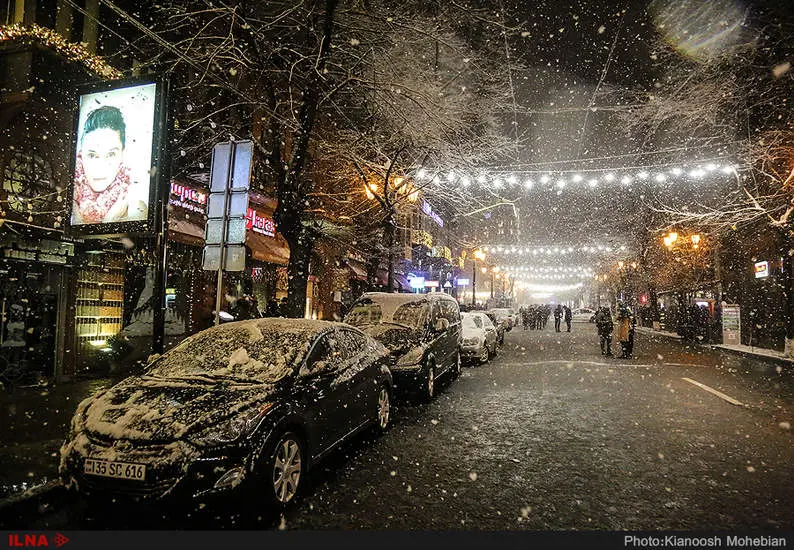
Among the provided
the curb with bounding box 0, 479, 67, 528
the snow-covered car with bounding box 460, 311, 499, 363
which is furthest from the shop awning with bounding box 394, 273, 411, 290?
the curb with bounding box 0, 479, 67, 528

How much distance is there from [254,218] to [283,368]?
1212 cm

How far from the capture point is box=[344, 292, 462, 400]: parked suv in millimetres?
8891

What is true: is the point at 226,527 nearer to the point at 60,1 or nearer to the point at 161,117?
the point at 161,117

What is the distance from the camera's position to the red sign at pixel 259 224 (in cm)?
1588

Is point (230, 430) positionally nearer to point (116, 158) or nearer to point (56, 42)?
point (116, 158)

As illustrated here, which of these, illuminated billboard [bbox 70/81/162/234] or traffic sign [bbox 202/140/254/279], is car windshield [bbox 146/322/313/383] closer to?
traffic sign [bbox 202/140/254/279]

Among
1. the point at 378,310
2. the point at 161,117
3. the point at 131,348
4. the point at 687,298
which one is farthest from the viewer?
the point at 687,298

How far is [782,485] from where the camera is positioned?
4797 millimetres

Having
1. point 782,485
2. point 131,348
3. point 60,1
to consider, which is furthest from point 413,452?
point 60,1

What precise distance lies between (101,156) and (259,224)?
8.89 m

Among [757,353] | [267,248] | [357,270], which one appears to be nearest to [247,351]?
[267,248]

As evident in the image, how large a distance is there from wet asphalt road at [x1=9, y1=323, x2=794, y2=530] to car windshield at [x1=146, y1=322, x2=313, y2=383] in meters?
1.32

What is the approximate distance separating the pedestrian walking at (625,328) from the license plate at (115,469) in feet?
53.0

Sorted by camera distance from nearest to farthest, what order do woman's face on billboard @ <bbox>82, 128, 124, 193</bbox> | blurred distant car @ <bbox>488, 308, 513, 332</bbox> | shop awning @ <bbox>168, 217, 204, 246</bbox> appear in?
woman's face on billboard @ <bbox>82, 128, 124, 193</bbox>, shop awning @ <bbox>168, 217, 204, 246</bbox>, blurred distant car @ <bbox>488, 308, 513, 332</bbox>
